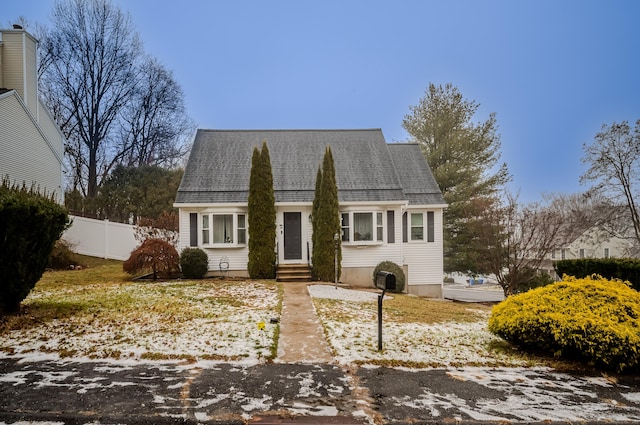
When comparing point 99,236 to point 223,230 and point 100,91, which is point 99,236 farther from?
point 100,91

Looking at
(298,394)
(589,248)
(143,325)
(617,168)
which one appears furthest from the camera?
(589,248)

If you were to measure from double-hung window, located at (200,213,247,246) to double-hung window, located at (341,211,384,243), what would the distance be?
4.21 m

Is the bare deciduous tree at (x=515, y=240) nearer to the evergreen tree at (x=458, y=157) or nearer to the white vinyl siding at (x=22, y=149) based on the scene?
the evergreen tree at (x=458, y=157)

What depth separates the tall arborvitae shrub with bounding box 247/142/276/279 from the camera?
14.5 meters

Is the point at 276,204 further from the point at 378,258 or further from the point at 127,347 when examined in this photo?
the point at 127,347

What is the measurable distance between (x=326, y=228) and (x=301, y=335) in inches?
320

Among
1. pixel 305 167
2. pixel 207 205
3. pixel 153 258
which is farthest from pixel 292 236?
pixel 153 258

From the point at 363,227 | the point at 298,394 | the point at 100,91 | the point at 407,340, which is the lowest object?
the point at 407,340

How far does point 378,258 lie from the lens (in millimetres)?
15680

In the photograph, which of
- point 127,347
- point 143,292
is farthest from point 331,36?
point 127,347

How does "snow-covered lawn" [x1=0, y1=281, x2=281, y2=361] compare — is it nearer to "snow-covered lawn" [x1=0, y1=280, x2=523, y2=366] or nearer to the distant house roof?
"snow-covered lawn" [x1=0, y1=280, x2=523, y2=366]

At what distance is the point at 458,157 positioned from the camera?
25641mm

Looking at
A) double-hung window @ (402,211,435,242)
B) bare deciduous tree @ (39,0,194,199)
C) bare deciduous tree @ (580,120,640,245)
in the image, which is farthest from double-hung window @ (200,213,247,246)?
bare deciduous tree @ (580,120,640,245)

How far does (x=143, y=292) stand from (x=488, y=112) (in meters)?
24.5
